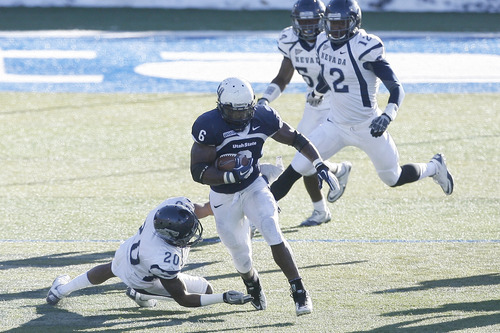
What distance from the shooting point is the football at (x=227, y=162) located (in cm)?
523

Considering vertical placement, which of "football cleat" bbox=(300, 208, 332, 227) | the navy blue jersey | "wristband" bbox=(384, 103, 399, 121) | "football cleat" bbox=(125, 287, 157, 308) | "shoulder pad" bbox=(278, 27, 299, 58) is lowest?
"football cleat" bbox=(125, 287, 157, 308)

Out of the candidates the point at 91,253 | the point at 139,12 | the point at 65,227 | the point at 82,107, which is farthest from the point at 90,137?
the point at 139,12

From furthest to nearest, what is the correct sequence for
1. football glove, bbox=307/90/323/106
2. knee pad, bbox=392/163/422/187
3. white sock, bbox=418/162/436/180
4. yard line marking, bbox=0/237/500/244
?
football glove, bbox=307/90/323/106 → white sock, bbox=418/162/436/180 → knee pad, bbox=392/163/422/187 → yard line marking, bbox=0/237/500/244

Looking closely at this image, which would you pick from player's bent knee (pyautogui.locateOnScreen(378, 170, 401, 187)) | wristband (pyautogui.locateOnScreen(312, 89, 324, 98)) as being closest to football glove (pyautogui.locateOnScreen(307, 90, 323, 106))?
wristband (pyautogui.locateOnScreen(312, 89, 324, 98))

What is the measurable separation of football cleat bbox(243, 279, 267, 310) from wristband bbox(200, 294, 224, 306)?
1.49 feet

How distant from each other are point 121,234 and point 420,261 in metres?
2.50

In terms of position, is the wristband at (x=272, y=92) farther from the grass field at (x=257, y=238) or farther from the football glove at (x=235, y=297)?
the football glove at (x=235, y=297)

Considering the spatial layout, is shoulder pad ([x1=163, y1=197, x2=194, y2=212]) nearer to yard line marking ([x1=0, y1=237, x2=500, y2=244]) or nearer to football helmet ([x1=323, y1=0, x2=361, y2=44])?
yard line marking ([x1=0, y1=237, x2=500, y2=244])

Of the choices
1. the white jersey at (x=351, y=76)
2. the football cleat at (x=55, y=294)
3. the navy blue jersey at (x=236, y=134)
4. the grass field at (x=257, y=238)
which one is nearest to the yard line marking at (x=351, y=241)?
the grass field at (x=257, y=238)

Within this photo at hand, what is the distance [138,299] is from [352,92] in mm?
2519

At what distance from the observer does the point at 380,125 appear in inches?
237

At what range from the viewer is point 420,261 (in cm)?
624

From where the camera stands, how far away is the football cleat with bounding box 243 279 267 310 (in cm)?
534

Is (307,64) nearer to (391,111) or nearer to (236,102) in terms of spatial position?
(391,111)
